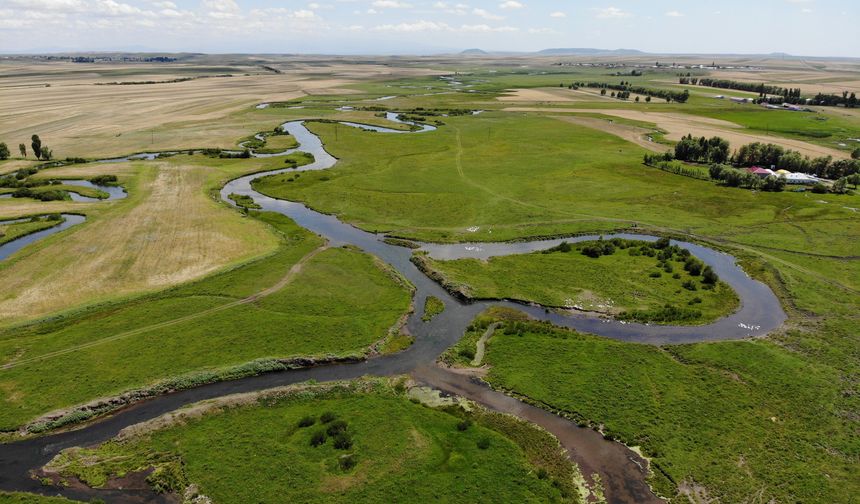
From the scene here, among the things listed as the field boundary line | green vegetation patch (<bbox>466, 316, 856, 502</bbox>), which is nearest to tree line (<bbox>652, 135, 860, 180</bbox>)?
green vegetation patch (<bbox>466, 316, 856, 502</bbox>)

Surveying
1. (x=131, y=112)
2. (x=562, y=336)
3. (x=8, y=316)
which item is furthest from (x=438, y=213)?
(x=131, y=112)

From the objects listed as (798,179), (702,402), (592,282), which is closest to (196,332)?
(592,282)

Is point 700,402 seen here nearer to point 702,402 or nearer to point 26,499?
point 702,402

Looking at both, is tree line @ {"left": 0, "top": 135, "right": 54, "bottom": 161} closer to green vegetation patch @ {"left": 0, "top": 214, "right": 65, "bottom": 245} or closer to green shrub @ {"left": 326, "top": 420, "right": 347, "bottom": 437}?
green vegetation patch @ {"left": 0, "top": 214, "right": 65, "bottom": 245}

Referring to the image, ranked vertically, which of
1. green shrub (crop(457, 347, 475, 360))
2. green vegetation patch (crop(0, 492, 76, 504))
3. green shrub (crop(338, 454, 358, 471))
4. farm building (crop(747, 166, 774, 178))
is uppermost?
farm building (crop(747, 166, 774, 178))

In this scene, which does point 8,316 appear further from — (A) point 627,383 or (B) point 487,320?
(A) point 627,383
